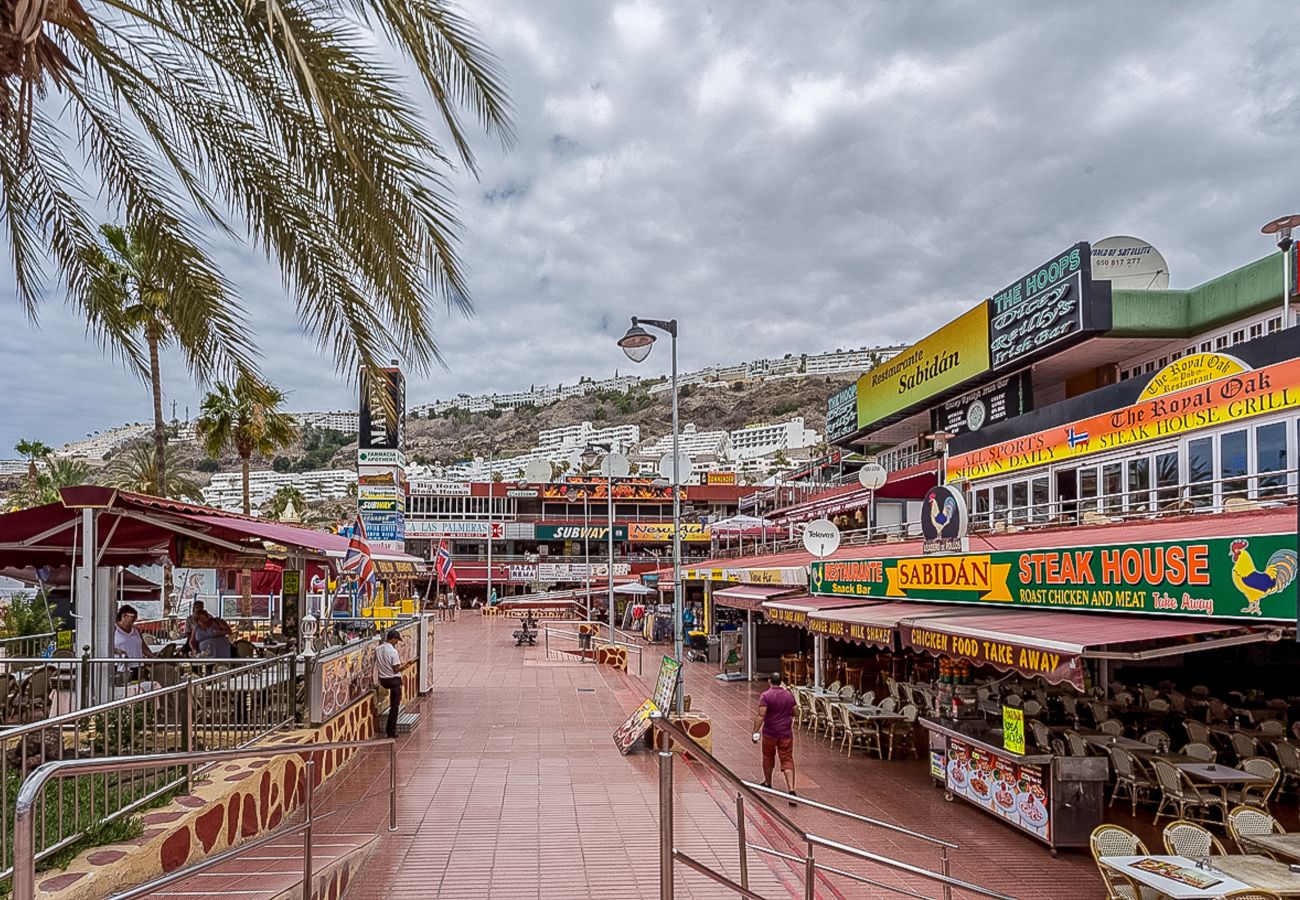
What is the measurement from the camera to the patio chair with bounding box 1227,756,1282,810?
387 inches

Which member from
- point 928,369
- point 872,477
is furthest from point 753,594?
point 928,369

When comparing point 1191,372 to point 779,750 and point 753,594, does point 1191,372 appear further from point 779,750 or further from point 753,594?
point 779,750

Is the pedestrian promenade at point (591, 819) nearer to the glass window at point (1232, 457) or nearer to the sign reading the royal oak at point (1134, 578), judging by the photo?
the sign reading the royal oak at point (1134, 578)

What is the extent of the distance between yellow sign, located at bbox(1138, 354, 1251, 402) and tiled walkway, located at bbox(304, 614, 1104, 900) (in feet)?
28.0

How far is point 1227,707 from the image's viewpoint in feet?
46.3

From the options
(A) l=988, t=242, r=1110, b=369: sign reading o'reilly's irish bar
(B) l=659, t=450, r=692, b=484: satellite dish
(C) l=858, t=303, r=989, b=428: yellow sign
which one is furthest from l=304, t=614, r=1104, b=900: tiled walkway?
(C) l=858, t=303, r=989, b=428: yellow sign

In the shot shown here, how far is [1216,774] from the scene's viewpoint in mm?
10000

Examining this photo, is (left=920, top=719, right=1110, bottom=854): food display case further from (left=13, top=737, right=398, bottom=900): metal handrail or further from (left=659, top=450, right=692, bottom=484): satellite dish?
(left=659, top=450, right=692, bottom=484): satellite dish

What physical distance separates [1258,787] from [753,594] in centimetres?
1168

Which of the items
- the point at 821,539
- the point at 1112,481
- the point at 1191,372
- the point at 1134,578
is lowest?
the point at 1134,578

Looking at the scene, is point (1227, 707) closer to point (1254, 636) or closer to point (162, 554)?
point (1254, 636)

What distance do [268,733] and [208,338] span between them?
4.29 metres

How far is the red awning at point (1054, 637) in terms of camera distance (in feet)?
26.8

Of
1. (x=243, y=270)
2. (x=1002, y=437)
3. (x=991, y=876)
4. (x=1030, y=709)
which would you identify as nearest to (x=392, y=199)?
(x=243, y=270)
